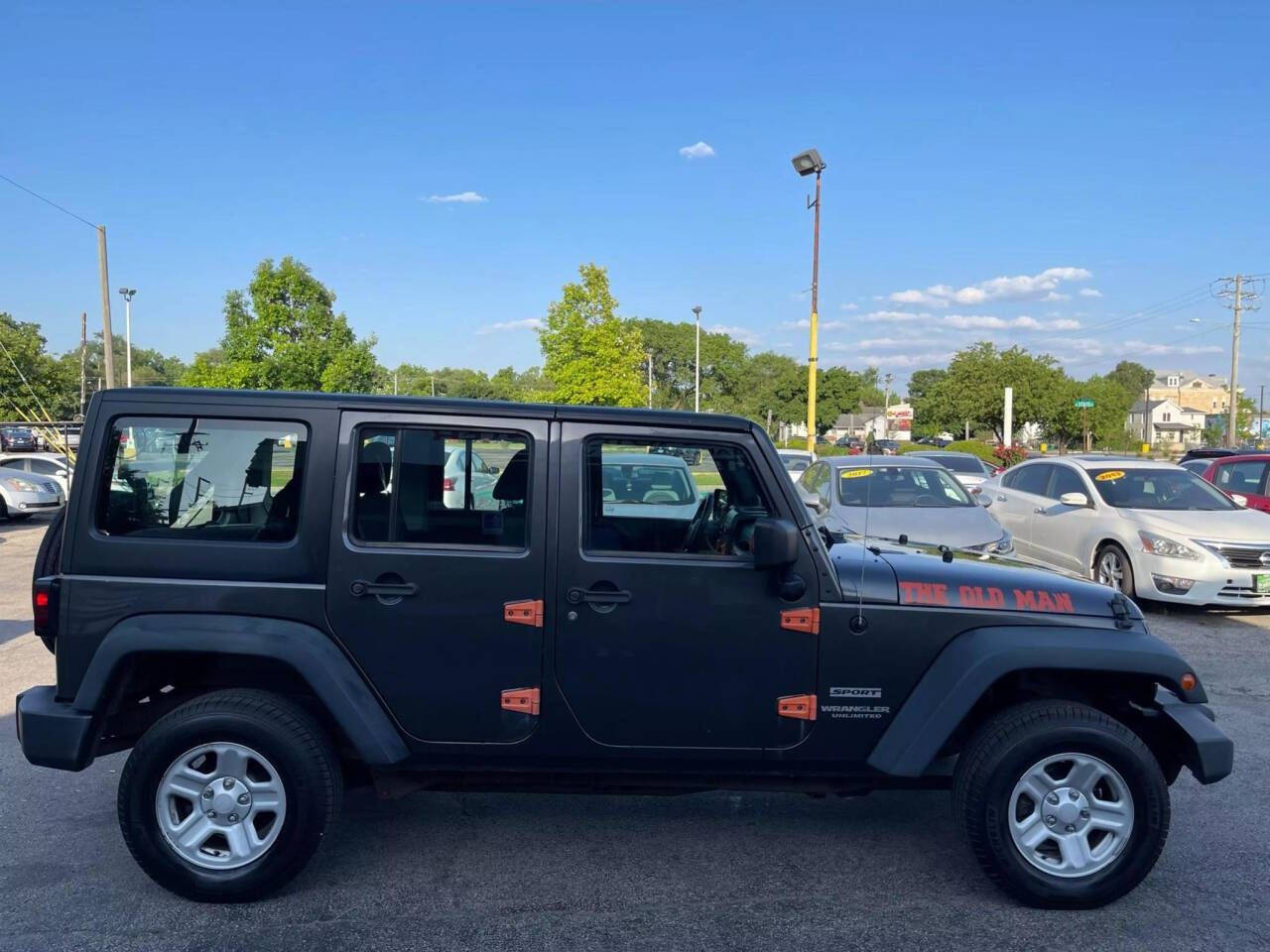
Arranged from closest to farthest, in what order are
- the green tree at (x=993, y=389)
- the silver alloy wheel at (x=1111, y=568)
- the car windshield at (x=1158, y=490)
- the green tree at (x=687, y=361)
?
1. the silver alloy wheel at (x=1111, y=568)
2. the car windshield at (x=1158, y=490)
3. the green tree at (x=993, y=389)
4. the green tree at (x=687, y=361)

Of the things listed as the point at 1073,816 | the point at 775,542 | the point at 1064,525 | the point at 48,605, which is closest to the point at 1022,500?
the point at 1064,525

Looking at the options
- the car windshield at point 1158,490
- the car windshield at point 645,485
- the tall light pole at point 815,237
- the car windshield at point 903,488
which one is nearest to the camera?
the car windshield at point 645,485

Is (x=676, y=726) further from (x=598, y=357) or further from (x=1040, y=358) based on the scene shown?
(x=1040, y=358)

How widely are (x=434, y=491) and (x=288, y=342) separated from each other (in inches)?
1580

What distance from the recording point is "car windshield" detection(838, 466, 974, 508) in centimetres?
1007

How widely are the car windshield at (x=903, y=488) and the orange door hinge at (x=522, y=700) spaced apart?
7.01 metres

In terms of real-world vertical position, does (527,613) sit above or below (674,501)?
below

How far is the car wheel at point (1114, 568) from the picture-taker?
9.17 meters

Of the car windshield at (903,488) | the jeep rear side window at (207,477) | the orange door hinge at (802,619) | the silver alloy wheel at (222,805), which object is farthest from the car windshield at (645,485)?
the car windshield at (903,488)

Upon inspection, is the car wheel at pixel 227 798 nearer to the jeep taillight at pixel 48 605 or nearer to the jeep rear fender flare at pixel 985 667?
the jeep taillight at pixel 48 605

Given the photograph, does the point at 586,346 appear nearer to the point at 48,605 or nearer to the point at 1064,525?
the point at 1064,525

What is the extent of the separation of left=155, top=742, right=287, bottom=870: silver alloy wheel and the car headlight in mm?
8289

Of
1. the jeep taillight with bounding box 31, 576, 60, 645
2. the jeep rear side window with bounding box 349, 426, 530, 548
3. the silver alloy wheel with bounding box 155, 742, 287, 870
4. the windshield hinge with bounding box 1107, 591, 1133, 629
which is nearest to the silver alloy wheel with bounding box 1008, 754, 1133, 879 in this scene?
the windshield hinge with bounding box 1107, 591, 1133, 629

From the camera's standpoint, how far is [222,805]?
3.55 meters
